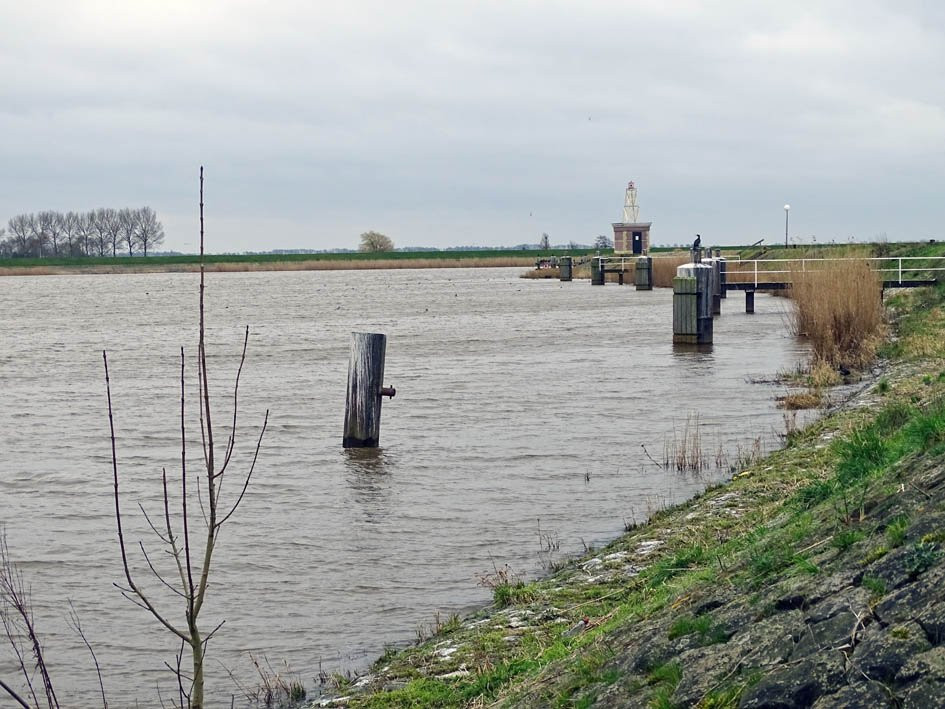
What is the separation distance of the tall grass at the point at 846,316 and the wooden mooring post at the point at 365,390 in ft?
32.4

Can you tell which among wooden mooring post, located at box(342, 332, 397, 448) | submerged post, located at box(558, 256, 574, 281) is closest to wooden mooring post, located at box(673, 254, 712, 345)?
wooden mooring post, located at box(342, 332, 397, 448)

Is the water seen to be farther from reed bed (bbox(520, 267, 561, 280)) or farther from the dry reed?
reed bed (bbox(520, 267, 561, 280))

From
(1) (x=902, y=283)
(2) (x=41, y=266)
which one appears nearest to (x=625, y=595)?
(1) (x=902, y=283)

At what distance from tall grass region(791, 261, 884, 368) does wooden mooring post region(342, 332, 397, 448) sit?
9884 mm

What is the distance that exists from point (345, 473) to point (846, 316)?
466 inches

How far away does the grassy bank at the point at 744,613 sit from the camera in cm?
396

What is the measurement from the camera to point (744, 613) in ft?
16.2

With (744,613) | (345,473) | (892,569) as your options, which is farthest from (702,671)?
(345,473)

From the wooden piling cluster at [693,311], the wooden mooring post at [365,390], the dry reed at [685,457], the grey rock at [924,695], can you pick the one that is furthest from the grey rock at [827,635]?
the wooden piling cluster at [693,311]

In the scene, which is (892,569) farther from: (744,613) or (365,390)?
(365,390)

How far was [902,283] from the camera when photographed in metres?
31.2

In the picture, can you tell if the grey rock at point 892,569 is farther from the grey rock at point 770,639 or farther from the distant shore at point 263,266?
the distant shore at point 263,266

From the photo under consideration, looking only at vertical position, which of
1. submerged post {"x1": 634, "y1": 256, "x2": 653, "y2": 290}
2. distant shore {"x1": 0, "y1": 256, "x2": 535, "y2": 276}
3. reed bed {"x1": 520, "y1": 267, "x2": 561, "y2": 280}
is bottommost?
submerged post {"x1": 634, "y1": 256, "x2": 653, "y2": 290}

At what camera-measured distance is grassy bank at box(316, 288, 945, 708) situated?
3.96 metres
